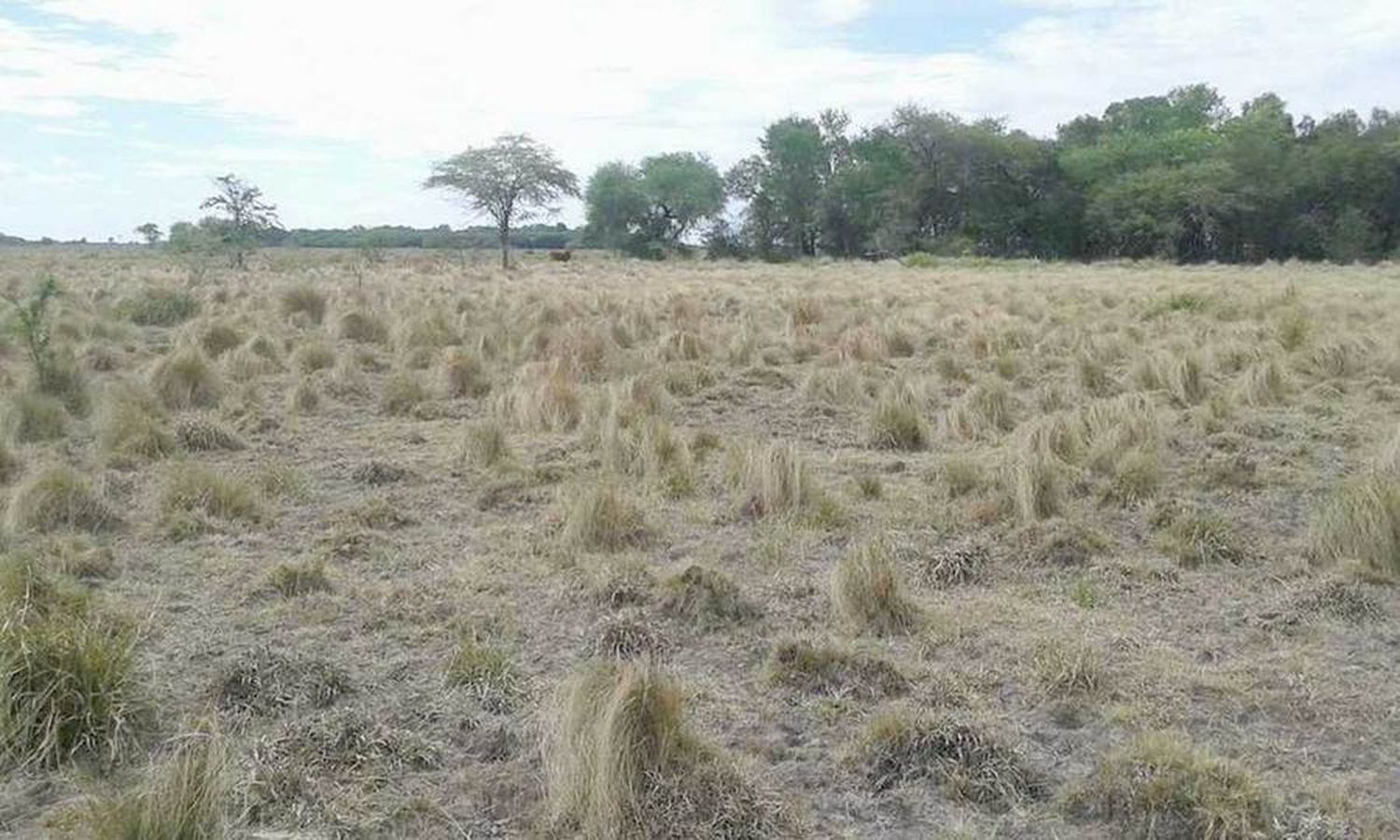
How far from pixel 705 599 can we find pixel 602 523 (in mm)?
1125

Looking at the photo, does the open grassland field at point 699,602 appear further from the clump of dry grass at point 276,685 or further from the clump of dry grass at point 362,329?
the clump of dry grass at point 362,329

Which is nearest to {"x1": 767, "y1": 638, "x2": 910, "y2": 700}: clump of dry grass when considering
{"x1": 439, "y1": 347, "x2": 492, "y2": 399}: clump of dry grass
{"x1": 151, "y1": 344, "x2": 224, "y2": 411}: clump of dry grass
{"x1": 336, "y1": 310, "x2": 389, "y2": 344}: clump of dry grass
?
{"x1": 439, "y1": 347, "x2": 492, "y2": 399}: clump of dry grass

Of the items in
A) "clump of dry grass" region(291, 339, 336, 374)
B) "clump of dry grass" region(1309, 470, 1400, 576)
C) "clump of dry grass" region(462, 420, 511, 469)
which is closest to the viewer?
"clump of dry grass" region(1309, 470, 1400, 576)

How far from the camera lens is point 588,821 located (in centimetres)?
295

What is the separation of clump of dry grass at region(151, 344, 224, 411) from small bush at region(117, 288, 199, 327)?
6028 millimetres

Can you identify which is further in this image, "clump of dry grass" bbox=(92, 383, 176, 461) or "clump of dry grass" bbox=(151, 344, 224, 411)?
"clump of dry grass" bbox=(151, 344, 224, 411)

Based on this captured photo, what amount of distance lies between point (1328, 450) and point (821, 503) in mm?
3804

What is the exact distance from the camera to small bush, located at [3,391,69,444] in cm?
775

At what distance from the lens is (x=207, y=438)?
25.3 feet

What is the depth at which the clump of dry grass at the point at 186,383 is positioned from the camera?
30.5ft

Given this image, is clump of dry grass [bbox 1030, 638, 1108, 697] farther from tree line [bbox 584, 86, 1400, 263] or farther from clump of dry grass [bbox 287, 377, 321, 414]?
tree line [bbox 584, 86, 1400, 263]

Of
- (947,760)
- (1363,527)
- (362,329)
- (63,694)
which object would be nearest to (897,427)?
(1363,527)

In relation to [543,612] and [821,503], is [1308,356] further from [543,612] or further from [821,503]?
[543,612]

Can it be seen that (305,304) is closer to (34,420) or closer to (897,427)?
(34,420)
